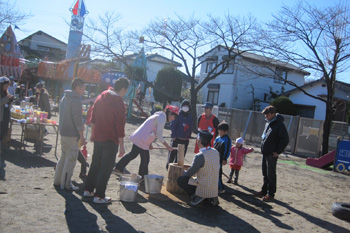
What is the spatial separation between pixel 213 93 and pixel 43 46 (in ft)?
103

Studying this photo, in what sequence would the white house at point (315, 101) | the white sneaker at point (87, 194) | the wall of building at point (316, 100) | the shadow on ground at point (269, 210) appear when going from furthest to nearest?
the wall of building at point (316, 100) < the white house at point (315, 101) < the shadow on ground at point (269, 210) < the white sneaker at point (87, 194)

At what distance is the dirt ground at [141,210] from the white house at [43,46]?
145 feet

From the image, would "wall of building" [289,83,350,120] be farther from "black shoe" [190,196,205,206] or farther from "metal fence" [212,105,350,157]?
"black shoe" [190,196,205,206]

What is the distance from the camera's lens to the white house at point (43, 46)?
4722 cm

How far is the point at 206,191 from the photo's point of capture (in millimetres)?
5141

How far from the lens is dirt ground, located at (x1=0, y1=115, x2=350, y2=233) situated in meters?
3.85

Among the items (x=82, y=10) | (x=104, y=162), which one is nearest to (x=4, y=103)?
(x=104, y=162)

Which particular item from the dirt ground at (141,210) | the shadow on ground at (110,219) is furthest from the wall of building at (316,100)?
the shadow on ground at (110,219)

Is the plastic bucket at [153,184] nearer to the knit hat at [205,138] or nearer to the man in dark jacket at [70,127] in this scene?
the knit hat at [205,138]

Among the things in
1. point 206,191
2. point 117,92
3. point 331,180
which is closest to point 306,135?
point 331,180

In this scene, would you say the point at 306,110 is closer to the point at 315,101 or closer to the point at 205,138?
the point at 315,101

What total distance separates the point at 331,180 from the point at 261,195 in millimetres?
4402

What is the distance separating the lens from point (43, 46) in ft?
164

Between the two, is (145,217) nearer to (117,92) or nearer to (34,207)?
(34,207)
